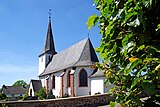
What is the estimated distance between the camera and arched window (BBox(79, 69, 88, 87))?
35.6 metres

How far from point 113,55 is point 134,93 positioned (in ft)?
2.00

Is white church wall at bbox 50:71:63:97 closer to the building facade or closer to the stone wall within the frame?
the building facade

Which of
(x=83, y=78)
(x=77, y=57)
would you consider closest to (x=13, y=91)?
(x=77, y=57)

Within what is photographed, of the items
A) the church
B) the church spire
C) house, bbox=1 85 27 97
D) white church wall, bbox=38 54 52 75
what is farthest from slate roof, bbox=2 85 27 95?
the church

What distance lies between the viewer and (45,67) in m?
51.6

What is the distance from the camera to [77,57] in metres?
37.7

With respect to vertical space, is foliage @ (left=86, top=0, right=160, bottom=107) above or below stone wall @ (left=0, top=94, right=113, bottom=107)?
above

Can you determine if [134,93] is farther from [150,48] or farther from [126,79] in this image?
[150,48]

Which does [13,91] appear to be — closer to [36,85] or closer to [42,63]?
[36,85]

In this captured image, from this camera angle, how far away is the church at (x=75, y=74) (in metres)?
34.1

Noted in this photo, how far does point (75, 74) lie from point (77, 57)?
3.50m

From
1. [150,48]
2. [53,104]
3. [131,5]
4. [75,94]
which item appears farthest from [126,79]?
[75,94]

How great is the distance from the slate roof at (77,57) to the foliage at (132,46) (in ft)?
101

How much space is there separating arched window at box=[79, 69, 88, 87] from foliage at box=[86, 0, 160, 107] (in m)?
33.3
